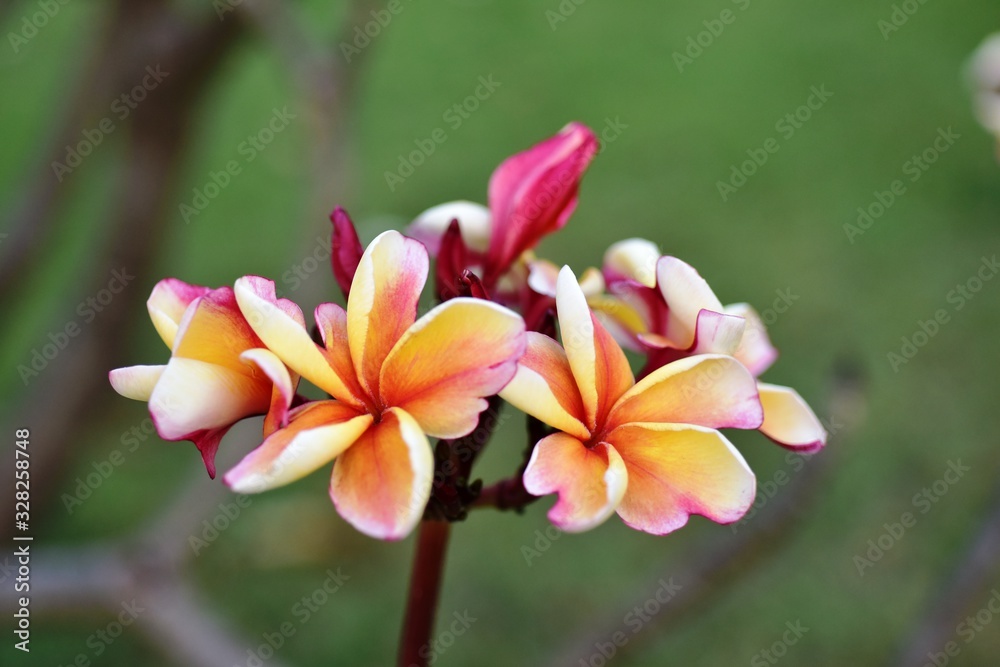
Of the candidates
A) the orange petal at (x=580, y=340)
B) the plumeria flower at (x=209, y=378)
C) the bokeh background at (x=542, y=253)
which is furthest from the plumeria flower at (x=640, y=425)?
the bokeh background at (x=542, y=253)

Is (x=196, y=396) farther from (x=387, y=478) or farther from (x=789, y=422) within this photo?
(x=789, y=422)

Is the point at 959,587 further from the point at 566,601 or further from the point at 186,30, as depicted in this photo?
the point at 186,30

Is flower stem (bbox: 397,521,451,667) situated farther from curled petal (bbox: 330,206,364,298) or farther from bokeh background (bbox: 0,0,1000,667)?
bokeh background (bbox: 0,0,1000,667)

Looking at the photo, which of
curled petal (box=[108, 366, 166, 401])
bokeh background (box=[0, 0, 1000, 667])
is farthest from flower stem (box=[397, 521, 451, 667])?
bokeh background (box=[0, 0, 1000, 667])

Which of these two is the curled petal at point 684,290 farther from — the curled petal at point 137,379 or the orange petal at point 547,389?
the curled petal at point 137,379

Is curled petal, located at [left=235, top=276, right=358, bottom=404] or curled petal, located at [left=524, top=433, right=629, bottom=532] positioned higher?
curled petal, located at [left=524, top=433, right=629, bottom=532]

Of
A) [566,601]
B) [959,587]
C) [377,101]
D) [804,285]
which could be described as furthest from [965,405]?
[377,101]
